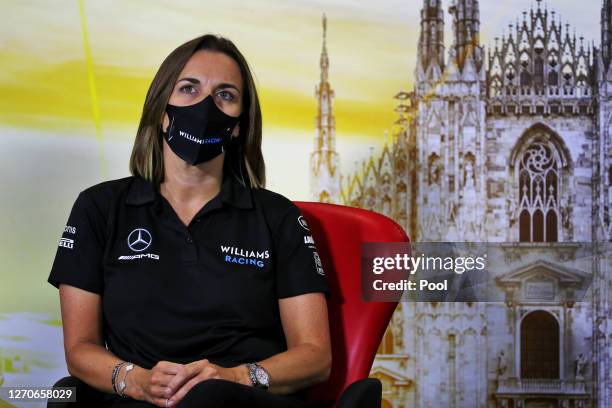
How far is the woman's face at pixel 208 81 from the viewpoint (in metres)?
2.18

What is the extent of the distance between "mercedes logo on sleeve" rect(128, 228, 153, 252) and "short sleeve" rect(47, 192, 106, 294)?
2.6 inches

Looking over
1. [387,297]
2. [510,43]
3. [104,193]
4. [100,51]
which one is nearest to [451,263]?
[510,43]

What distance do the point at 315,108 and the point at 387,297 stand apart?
8.74 feet

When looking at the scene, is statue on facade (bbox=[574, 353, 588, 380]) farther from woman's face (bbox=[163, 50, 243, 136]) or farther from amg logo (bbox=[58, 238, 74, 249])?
amg logo (bbox=[58, 238, 74, 249])

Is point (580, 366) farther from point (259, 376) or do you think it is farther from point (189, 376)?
point (189, 376)

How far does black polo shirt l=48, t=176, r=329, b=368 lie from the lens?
2012 mm

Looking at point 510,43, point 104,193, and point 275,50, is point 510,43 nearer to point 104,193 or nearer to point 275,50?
point 275,50

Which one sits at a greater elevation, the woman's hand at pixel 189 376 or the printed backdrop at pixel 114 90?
the printed backdrop at pixel 114 90

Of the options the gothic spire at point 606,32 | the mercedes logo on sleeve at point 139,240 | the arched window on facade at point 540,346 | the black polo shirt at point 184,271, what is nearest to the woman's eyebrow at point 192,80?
the black polo shirt at point 184,271

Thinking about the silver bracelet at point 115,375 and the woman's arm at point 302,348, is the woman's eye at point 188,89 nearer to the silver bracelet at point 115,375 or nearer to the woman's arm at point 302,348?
the woman's arm at point 302,348

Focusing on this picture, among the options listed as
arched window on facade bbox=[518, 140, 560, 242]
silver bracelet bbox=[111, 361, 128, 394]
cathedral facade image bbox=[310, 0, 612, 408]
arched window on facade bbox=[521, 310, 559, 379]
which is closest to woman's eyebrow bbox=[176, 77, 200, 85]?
silver bracelet bbox=[111, 361, 128, 394]

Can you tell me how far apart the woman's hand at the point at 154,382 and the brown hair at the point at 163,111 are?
51cm

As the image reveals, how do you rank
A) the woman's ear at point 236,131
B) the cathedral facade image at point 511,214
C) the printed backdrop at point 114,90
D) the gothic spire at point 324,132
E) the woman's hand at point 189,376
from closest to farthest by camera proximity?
the woman's hand at point 189,376
the woman's ear at point 236,131
the printed backdrop at point 114,90
the gothic spire at point 324,132
the cathedral facade image at point 511,214

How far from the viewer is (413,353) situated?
5.65 meters
